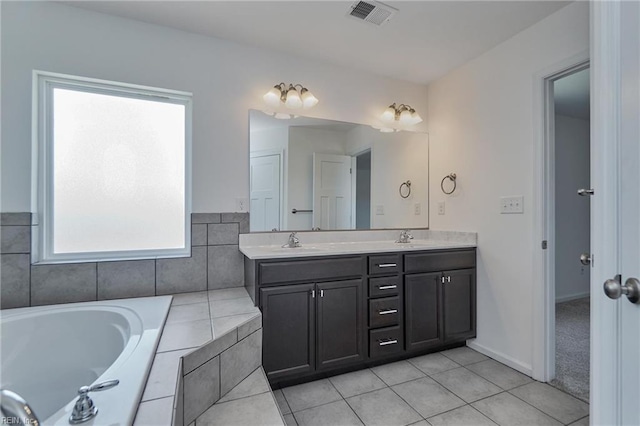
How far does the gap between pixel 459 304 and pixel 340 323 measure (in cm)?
105

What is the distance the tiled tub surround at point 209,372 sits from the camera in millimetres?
1007

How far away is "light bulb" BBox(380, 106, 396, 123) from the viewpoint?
2717 millimetres

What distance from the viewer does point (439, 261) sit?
7.58 feet

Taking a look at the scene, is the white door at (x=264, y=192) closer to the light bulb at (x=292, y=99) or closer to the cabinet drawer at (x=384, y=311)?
the light bulb at (x=292, y=99)

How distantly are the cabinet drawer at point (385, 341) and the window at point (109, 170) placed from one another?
147cm

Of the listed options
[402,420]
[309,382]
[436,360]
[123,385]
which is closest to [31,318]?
[123,385]

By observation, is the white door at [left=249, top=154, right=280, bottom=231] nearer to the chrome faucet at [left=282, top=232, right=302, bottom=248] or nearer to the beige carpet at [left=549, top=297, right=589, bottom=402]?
the chrome faucet at [left=282, top=232, right=302, bottom=248]

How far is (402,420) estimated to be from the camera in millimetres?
1571

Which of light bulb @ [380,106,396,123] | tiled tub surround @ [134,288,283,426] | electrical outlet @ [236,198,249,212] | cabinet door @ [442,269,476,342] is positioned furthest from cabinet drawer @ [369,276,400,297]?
light bulb @ [380,106,396,123]

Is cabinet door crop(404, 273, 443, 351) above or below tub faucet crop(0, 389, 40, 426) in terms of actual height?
below

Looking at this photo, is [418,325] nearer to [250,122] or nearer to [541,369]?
[541,369]
